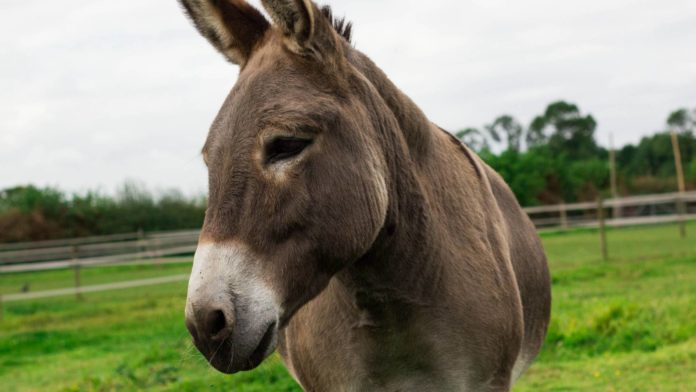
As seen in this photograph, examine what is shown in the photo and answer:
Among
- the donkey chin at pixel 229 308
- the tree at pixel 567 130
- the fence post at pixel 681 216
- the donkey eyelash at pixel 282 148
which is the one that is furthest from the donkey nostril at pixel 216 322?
the tree at pixel 567 130

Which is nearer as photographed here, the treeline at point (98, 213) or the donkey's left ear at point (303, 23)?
the donkey's left ear at point (303, 23)

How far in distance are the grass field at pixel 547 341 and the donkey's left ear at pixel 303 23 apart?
1108mm

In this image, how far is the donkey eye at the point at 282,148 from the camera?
91.7 inches

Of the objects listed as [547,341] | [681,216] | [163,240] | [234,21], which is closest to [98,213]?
[163,240]

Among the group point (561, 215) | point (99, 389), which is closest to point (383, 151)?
point (99, 389)

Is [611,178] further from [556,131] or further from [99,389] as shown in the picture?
[99,389]

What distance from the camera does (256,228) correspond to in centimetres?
226

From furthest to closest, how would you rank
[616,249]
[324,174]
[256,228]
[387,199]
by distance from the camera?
[616,249] < [387,199] < [324,174] < [256,228]

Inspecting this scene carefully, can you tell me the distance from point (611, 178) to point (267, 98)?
53980 millimetres

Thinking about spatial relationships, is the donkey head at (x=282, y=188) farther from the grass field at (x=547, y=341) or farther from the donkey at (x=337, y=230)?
the grass field at (x=547, y=341)

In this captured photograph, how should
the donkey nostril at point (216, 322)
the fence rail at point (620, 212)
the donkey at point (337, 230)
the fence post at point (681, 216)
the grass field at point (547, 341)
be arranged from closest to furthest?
the donkey nostril at point (216, 322)
the donkey at point (337, 230)
the grass field at point (547, 341)
the fence rail at point (620, 212)
the fence post at point (681, 216)

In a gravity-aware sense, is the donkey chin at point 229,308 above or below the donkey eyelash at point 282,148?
below

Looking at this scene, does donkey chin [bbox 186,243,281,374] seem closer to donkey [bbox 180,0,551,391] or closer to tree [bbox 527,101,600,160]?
donkey [bbox 180,0,551,391]

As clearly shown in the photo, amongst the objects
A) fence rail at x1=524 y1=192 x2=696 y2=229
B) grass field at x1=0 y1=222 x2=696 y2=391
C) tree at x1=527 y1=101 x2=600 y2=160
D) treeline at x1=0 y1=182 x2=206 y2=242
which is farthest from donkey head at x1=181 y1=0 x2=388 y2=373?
tree at x1=527 y1=101 x2=600 y2=160
